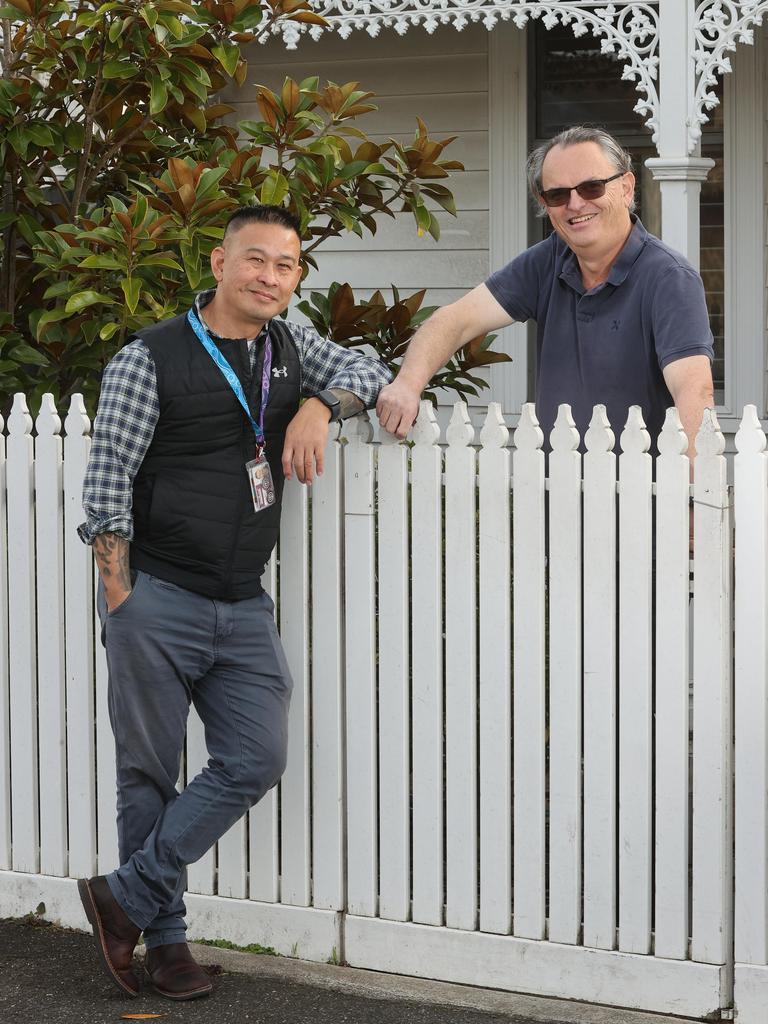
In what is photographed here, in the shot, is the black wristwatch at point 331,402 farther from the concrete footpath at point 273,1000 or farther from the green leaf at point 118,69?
the green leaf at point 118,69

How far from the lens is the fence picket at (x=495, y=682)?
4.03 meters

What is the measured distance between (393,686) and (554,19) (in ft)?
14.7

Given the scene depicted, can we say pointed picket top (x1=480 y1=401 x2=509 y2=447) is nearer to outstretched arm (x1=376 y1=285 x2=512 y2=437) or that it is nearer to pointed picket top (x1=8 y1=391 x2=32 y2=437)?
outstretched arm (x1=376 y1=285 x2=512 y2=437)

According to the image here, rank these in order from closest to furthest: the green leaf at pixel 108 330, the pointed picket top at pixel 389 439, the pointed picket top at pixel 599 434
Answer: the pointed picket top at pixel 599 434, the pointed picket top at pixel 389 439, the green leaf at pixel 108 330

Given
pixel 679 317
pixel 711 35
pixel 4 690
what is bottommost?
pixel 4 690

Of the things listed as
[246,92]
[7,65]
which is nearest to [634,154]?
[246,92]

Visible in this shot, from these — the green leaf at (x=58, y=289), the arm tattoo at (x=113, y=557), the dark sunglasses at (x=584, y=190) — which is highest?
the dark sunglasses at (x=584, y=190)

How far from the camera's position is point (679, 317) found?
397cm

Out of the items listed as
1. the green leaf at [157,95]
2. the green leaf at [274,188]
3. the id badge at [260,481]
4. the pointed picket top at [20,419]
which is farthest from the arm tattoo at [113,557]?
the green leaf at [157,95]

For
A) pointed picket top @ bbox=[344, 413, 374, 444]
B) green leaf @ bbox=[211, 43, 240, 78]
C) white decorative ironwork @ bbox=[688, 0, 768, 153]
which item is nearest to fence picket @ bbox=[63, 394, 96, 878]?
pointed picket top @ bbox=[344, 413, 374, 444]

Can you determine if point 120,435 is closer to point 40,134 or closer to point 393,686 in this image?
point 393,686

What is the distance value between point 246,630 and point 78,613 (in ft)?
2.54

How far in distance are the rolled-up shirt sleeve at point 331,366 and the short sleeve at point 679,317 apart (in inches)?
31.4

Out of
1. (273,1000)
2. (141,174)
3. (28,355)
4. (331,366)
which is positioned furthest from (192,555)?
(141,174)
